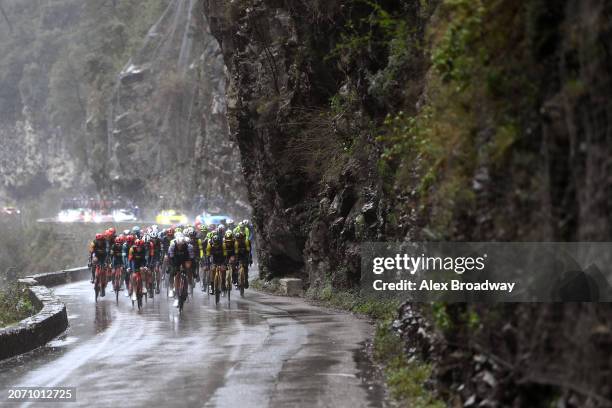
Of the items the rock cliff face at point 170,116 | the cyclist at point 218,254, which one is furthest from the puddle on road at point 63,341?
the rock cliff face at point 170,116

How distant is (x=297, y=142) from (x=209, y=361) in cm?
1445

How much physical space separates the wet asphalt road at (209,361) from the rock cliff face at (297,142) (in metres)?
3.48

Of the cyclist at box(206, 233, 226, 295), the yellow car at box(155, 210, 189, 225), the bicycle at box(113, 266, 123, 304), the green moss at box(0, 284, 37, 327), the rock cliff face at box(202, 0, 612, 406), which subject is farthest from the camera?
the yellow car at box(155, 210, 189, 225)

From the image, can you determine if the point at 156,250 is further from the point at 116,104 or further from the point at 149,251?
the point at 116,104

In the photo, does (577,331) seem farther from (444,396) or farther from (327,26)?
(327,26)

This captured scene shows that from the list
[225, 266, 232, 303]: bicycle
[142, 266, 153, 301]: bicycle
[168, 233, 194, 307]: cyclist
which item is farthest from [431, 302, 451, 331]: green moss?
[142, 266, 153, 301]: bicycle

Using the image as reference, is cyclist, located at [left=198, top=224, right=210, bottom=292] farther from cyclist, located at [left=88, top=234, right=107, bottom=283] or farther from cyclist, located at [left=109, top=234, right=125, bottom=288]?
cyclist, located at [left=88, top=234, right=107, bottom=283]

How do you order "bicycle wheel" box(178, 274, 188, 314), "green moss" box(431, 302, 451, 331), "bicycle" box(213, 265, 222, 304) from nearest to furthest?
"green moss" box(431, 302, 451, 331) < "bicycle wheel" box(178, 274, 188, 314) < "bicycle" box(213, 265, 222, 304)

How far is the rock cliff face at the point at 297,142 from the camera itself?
2422 cm

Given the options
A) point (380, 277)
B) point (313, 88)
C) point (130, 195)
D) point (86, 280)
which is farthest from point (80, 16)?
point (380, 277)

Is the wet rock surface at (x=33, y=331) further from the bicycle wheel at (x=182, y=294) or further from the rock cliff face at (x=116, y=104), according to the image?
the rock cliff face at (x=116, y=104)

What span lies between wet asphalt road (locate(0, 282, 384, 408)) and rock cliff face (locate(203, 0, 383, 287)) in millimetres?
3480

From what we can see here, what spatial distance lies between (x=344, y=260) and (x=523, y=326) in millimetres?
16636

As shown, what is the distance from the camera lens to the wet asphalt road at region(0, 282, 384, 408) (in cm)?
1159
